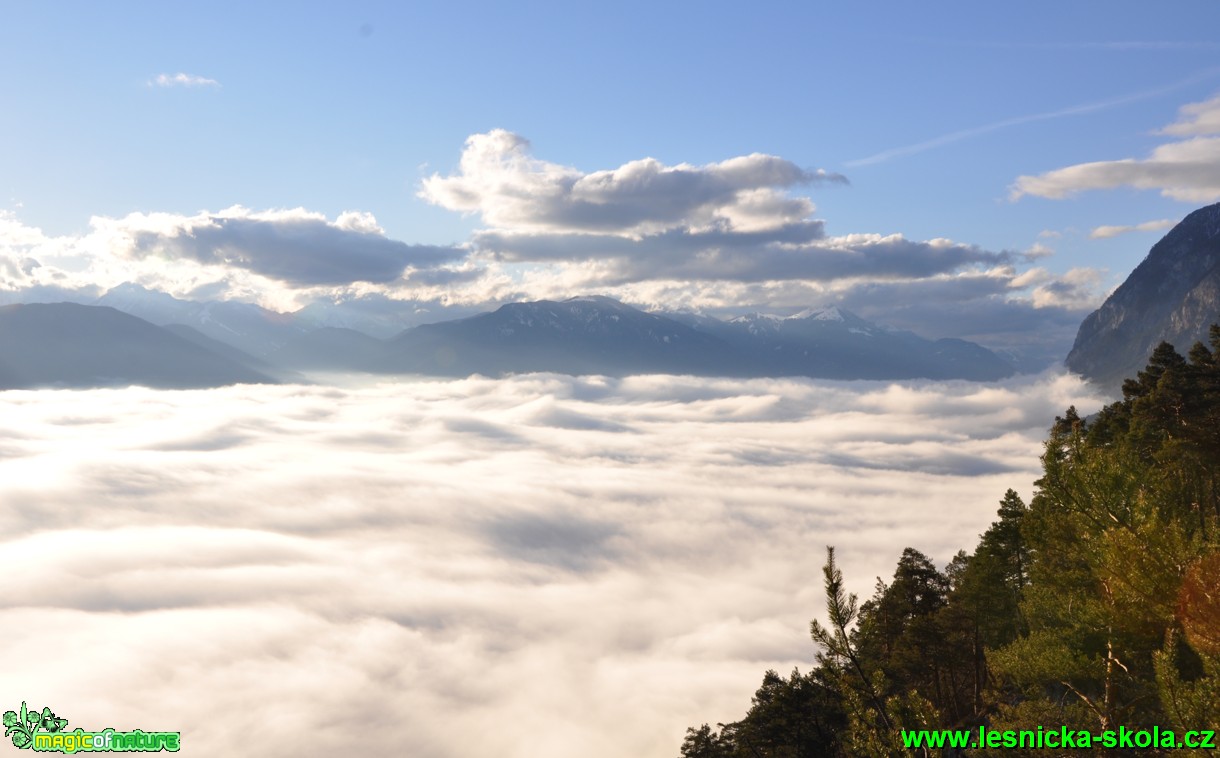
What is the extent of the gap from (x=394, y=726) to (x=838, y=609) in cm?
19223

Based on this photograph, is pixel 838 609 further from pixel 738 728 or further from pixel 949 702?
pixel 949 702

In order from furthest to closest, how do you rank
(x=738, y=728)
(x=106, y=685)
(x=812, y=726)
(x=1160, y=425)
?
1. (x=106, y=685)
2. (x=1160, y=425)
3. (x=738, y=728)
4. (x=812, y=726)

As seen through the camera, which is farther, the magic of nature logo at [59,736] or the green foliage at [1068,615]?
the magic of nature logo at [59,736]

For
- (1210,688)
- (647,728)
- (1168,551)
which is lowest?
(647,728)

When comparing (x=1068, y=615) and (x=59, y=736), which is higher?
(x=1068, y=615)

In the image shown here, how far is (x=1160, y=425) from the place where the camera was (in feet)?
163

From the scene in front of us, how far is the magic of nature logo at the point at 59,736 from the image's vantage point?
77.2m

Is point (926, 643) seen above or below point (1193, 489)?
below

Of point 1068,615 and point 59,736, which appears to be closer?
point 1068,615

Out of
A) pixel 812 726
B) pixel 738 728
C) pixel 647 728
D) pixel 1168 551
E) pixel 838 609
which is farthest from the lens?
pixel 647 728

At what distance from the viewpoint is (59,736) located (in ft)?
279

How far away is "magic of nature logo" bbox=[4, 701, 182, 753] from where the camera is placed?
7725 centimetres

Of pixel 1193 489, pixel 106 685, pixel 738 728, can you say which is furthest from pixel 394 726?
pixel 1193 489

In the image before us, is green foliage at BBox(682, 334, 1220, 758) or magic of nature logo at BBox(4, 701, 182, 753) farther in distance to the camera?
magic of nature logo at BBox(4, 701, 182, 753)
